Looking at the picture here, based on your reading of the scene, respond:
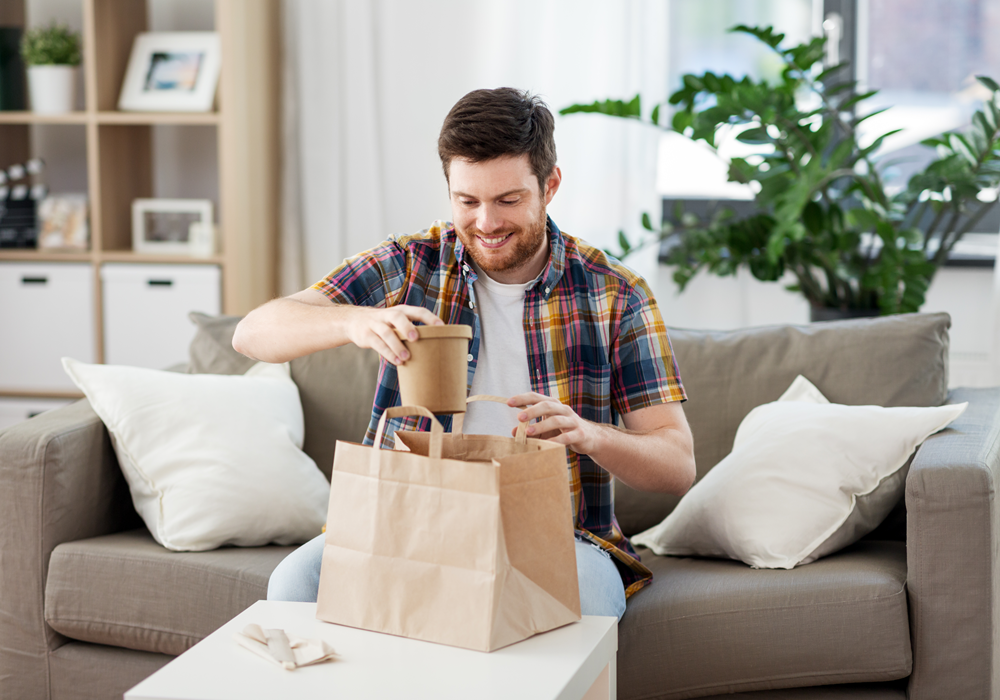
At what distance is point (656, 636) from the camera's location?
1.54 metres

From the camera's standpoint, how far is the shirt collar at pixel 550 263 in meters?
1.56

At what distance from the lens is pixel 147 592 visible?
1736 millimetres

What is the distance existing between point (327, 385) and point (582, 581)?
917 mm

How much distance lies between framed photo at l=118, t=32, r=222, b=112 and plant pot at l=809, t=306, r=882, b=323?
1.90 m

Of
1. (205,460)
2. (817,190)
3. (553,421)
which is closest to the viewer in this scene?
(553,421)

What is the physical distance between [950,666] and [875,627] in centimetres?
13

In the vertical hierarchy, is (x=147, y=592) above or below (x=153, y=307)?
below

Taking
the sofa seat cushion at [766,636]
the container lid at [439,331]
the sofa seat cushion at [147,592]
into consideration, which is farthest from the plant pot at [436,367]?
the sofa seat cushion at [147,592]

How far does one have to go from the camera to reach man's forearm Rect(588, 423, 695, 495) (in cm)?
134

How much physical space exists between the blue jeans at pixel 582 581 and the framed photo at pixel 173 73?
2001 millimetres

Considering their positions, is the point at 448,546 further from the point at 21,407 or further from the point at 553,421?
the point at 21,407

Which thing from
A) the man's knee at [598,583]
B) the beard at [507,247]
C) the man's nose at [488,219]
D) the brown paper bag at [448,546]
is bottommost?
the man's knee at [598,583]

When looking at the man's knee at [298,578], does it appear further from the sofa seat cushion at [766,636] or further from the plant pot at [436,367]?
the sofa seat cushion at [766,636]

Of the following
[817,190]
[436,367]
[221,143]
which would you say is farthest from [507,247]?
[221,143]
